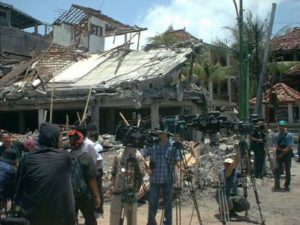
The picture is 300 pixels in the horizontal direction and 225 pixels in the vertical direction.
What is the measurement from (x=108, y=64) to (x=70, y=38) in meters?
11.2

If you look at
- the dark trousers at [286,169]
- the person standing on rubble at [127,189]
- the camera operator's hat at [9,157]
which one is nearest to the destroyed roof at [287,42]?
the dark trousers at [286,169]

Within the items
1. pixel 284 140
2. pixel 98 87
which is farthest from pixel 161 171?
pixel 98 87

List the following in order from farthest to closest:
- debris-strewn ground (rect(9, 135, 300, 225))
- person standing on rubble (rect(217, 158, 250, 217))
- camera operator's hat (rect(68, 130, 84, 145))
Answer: person standing on rubble (rect(217, 158, 250, 217)) < debris-strewn ground (rect(9, 135, 300, 225)) < camera operator's hat (rect(68, 130, 84, 145))

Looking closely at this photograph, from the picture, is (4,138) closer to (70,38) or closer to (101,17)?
(70,38)

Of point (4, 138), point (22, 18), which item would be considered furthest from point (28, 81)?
point (22, 18)

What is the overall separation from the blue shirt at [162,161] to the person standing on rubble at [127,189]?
→ 655 millimetres

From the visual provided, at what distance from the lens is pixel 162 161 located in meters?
8.16

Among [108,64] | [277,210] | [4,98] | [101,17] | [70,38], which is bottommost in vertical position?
[277,210]

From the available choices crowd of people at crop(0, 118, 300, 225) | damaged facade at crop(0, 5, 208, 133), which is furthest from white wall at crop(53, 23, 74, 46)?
crowd of people at crop(0, 118, 300, 225)

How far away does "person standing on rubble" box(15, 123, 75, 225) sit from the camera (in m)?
4.53

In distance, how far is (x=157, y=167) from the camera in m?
8.12

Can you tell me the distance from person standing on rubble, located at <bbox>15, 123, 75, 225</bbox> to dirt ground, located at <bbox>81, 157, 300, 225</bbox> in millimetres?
4370

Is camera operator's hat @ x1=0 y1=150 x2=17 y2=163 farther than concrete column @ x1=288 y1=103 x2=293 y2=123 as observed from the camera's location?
No

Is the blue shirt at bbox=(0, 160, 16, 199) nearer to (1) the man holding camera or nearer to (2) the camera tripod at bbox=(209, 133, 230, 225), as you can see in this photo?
(2) the camera tripod at bbox=(209, 133, 230, 225)
